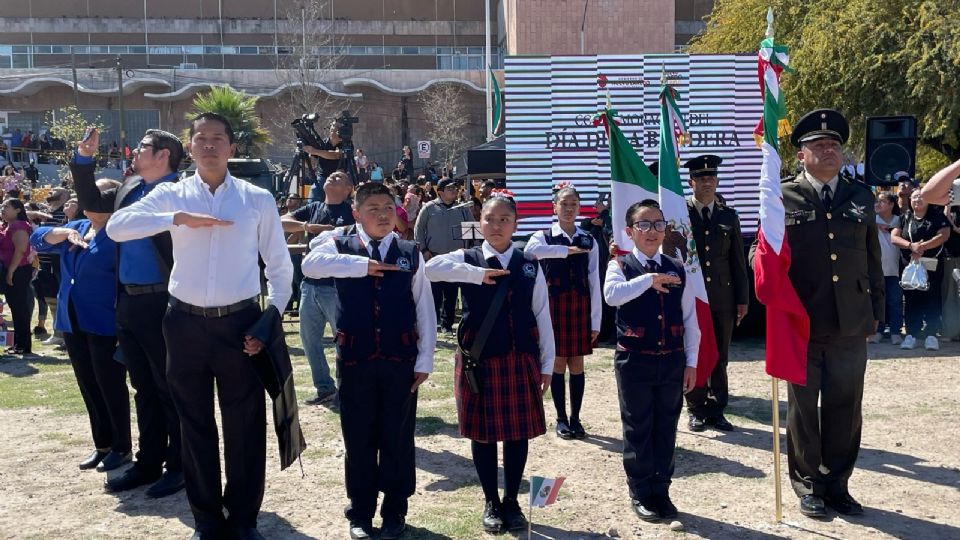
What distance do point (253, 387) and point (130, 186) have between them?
182cm

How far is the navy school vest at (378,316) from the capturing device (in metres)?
4.98

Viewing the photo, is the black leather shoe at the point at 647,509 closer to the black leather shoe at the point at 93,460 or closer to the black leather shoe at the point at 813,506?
the black leather shoe at the point at 813,506

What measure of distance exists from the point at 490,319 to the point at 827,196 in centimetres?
222

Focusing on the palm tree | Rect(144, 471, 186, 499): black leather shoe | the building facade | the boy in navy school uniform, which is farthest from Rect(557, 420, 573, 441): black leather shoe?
the building facade

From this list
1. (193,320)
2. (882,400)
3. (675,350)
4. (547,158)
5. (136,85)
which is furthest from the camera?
(136,85)

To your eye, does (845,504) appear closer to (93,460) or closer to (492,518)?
(492,518)

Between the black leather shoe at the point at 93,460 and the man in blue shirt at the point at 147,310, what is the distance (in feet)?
1.94

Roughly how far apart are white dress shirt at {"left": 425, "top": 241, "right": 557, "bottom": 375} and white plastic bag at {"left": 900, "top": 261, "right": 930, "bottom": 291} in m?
7.76

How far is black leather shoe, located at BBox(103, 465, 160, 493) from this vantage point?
6059 millimetres

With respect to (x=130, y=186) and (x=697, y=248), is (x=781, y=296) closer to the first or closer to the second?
(x=697, y=248)

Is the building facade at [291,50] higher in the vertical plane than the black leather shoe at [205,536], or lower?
higher

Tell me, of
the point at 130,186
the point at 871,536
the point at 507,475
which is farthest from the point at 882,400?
the point at 130,186

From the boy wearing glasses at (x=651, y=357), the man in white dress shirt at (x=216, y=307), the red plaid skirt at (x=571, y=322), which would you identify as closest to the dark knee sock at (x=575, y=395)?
the red plaid skirt at (x=571, y=322)

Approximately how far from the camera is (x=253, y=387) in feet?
16.2
